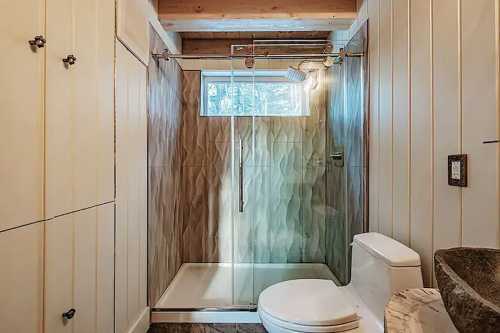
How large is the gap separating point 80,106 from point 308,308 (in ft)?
4.22

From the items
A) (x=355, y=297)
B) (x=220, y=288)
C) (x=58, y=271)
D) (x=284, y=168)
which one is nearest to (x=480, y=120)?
(x=355, y=297)

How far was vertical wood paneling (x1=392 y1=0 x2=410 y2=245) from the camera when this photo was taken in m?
1.62

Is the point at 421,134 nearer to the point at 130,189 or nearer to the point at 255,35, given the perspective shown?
the point at 130,189

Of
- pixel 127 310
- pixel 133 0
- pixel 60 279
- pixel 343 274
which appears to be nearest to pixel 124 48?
pixel 133 0

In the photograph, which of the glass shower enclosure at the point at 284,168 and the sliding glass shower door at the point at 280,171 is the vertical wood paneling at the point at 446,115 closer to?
the glass shower enclosure at the point at 284,168

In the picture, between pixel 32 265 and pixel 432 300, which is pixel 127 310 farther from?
pixel 432 300

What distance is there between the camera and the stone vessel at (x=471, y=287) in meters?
0.54

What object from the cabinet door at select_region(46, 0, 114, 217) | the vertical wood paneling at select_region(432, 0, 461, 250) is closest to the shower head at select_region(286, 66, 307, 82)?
the vertical wood paneling at select_region(432, 0, 461, 250)

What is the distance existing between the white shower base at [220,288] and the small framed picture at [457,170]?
165 centimetres

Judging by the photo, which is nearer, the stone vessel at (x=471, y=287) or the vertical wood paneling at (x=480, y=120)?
the stone vessel at (x=471, y=287)

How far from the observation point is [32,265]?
1027 millimetres

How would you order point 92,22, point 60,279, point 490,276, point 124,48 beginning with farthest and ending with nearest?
point 124,48 → point 92,22 → point 60,279 → point 490,276

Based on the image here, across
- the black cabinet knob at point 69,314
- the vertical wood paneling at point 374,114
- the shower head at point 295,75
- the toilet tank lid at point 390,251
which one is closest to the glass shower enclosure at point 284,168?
the shower head at point 295,75

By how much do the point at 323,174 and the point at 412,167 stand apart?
4.44ft
